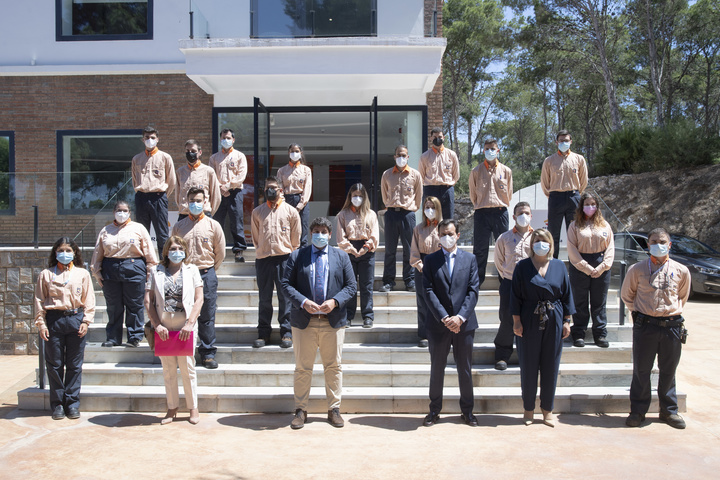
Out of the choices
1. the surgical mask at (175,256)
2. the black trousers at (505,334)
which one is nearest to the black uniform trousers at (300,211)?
the surgical mask at (175,256)

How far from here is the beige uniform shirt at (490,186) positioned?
8.22 meters

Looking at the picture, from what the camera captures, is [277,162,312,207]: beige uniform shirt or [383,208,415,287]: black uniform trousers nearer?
[383,208,415,287]: black uniform trousers

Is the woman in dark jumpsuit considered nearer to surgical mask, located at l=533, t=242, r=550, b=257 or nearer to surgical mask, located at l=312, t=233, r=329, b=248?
surgical mask, located at l=533, t=242, r=550, b=257

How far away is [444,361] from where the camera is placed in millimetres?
6074

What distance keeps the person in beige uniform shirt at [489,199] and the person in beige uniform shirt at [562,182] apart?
560 mm

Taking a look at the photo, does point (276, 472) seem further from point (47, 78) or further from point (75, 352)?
point (47, 78)

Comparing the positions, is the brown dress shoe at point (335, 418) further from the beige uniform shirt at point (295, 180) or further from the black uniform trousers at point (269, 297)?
the beige uniform shirt at point (295, 180)

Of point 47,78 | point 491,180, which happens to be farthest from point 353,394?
point 47,78

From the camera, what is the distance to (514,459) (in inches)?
204

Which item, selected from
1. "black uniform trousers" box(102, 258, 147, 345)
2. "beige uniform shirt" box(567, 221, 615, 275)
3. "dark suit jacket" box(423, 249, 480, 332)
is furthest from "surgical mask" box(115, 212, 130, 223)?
"beige uniform shirt" box(567, 221, 615, 275)

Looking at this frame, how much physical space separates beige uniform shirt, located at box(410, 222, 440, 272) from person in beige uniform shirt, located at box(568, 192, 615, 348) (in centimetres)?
161

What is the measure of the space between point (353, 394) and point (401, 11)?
7.75 m

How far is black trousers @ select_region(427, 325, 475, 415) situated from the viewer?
6035mm

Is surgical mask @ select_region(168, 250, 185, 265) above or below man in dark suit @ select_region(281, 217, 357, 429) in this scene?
above
